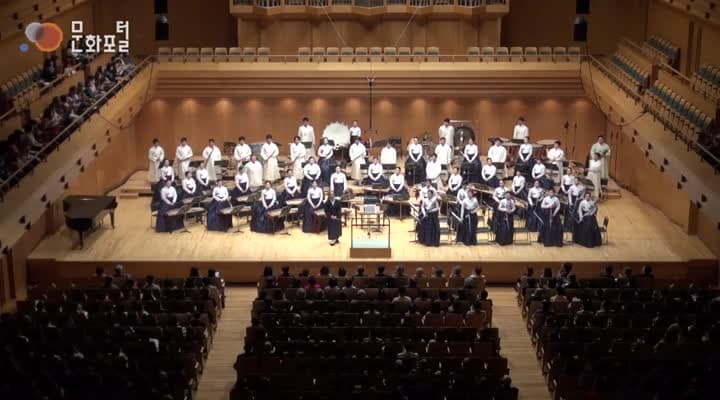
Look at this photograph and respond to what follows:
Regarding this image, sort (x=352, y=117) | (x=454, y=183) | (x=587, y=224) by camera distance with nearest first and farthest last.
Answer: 1. (x=587, y=224)
2. (x=454, y=183)
3. (x=352, y=117)

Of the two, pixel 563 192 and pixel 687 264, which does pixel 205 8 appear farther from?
pixel 687 264

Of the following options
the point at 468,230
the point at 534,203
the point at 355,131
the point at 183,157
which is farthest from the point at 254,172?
the point at 534,203

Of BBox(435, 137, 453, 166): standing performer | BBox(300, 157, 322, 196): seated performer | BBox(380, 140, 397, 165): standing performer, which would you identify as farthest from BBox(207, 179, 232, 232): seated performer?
BBox(435, 137, 453, 166): standing performer

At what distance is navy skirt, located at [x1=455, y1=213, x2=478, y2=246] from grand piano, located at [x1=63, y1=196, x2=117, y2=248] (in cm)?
633

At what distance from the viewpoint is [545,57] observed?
1010 inches

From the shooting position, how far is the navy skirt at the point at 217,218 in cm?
2086

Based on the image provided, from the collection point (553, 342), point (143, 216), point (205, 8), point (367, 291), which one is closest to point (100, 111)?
point (143, 216)

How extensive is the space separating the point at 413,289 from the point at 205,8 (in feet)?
43.2

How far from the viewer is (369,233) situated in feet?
67.7

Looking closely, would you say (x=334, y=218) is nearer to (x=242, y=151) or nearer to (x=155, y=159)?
(x=242, y=151)

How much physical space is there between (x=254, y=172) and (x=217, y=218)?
93.3 inches

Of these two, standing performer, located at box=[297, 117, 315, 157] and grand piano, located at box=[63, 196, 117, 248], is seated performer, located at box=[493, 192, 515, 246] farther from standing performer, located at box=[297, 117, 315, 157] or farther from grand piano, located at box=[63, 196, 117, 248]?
grand piano, located at box=[63, 196, 117, 248]

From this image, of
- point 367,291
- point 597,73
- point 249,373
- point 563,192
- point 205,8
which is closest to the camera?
point 249,373

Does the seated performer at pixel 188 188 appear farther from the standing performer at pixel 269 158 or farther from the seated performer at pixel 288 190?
the standing performer at pixel 269 158
